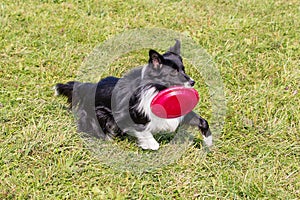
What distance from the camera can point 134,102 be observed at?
3.45 metres

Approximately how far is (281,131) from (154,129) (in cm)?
130

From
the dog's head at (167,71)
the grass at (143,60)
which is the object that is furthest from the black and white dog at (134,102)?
the grass at (143,60)

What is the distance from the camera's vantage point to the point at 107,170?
354 centimetres

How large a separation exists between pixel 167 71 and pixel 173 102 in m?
0.26

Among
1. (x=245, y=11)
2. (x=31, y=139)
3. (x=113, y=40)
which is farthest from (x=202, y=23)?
(x=31, y=139)

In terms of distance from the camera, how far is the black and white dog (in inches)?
127

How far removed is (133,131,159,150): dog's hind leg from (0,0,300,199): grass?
135 millimetres

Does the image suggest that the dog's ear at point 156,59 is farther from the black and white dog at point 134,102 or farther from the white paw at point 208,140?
the white paw at point 208,140

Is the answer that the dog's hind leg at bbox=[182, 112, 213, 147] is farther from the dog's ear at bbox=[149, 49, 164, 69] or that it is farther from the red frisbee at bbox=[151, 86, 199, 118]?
the dog's ear at bbox=[149, 49, 164, 69]

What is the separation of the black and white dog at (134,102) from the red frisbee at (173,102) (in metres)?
0.05

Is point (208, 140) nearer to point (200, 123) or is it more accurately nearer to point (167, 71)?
point (200, 123)

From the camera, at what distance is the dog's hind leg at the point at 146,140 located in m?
3.61

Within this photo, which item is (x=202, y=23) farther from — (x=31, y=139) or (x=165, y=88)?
(x=31, y=139)

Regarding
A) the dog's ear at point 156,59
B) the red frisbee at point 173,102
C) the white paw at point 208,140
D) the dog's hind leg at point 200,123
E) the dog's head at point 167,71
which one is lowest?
the white paw at point 208,140
